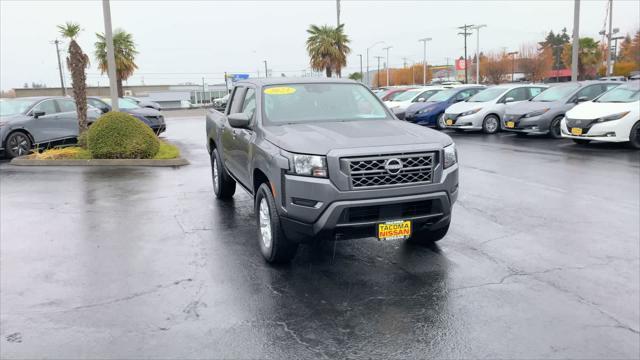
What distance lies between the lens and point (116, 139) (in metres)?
12.9

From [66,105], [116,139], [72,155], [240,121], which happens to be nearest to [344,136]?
[240,121]

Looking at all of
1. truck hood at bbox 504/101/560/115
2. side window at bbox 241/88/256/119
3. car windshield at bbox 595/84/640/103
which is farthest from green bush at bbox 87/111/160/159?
car windshield at bbox 595/84/640/103

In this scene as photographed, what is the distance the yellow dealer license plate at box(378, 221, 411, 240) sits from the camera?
4.82 metres

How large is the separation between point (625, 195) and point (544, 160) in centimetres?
370

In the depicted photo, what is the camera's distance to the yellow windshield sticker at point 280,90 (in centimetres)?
637

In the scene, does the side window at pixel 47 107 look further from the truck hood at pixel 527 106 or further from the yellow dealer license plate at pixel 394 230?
the yellow dealer license plate at pixel 394 230

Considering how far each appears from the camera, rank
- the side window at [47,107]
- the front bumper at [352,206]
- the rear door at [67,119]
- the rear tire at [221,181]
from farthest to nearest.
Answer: the rear door at [67,119] < the side window at [47,107] < the rear tire at [221,181] < the front bumper at [352,206]

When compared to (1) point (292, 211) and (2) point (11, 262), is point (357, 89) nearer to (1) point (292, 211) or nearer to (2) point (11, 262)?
(1) point (292, 211)

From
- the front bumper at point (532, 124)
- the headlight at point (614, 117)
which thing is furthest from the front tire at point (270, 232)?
the front bumper at point (532, 124)

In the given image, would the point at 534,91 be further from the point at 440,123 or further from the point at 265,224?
the point at 265,224

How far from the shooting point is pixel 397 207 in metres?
4.87

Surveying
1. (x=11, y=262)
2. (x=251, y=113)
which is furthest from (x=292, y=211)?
(x=11, y=262)

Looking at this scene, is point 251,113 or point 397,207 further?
point 251,113

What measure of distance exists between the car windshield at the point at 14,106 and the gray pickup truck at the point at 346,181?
11.8m
